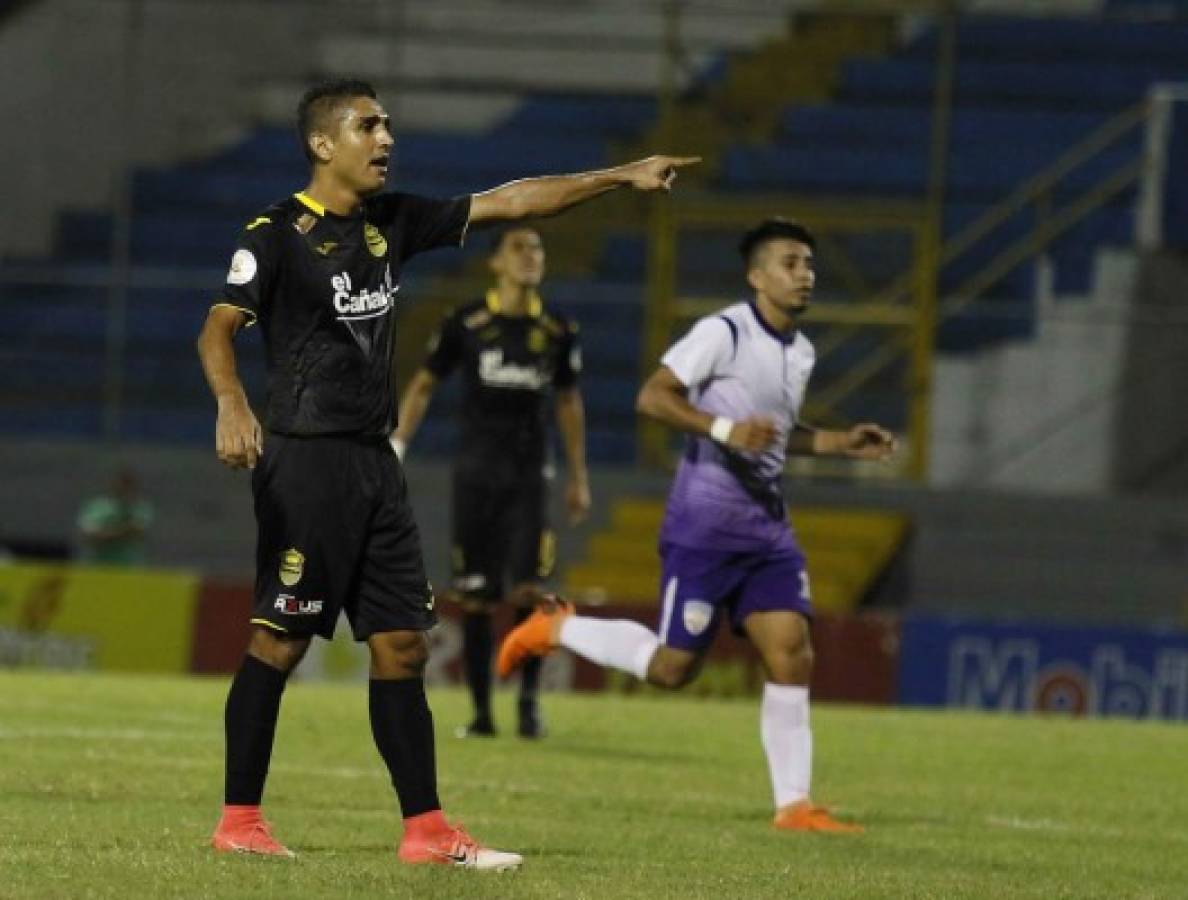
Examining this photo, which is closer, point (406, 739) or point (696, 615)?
point (406, 739)

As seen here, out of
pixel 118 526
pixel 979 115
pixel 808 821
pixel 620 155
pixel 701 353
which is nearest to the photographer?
pixel 808 821

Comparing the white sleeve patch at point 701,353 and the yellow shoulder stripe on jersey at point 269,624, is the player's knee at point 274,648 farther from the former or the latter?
the white sleeve patch at point 701,353

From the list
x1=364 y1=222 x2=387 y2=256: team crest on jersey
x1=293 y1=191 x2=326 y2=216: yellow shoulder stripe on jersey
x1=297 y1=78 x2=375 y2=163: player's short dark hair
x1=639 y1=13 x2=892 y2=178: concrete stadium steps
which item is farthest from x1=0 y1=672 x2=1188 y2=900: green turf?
x1=639 y1=13 x2=892 y2=178: concrete stadium steps

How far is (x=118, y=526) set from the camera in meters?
25.0

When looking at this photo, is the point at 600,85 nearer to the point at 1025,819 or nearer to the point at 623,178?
the point at 1025,819

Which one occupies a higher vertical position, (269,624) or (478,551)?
(478,551)

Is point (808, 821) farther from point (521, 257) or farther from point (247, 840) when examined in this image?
point (521, 257)

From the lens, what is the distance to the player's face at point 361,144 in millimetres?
8500

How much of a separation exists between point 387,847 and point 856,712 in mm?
9688

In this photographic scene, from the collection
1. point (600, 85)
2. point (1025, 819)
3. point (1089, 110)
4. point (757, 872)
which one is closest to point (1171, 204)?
point (1089, 110)

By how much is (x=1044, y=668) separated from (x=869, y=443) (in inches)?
458

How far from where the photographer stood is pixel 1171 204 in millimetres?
26078

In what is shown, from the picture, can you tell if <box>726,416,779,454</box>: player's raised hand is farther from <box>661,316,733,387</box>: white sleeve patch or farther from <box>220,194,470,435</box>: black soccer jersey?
<box>220,194,470,435</box>: black soccer jersey

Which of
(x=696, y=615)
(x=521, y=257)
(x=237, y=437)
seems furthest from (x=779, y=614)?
(x=521, y=257)
